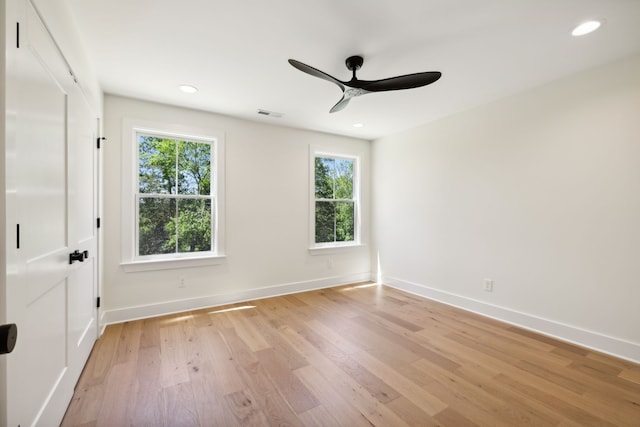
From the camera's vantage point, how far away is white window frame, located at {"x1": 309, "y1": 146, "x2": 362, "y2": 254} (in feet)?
14.1

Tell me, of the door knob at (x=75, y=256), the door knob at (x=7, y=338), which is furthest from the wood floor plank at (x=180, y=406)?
the door knob at (x=7, y=338)

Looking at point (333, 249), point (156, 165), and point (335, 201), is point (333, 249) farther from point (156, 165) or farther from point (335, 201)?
point (156, 165)

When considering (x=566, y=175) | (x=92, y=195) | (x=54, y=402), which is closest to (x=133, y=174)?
(x=92, y=195)

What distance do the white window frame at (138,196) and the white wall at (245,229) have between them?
0.22ft

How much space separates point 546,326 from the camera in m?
2.76

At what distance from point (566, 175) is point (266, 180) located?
11.0ft

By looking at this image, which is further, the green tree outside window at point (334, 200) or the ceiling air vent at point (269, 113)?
the green tree outside window at point (334, 200)

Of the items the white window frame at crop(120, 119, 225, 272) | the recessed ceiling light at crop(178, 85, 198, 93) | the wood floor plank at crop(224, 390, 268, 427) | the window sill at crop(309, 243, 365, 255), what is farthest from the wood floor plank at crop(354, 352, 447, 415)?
the recessed ceiling light at crop(178, 85, 198, 93)

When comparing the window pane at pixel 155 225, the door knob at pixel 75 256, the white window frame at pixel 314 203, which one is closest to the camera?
the door knob at pixel 75 256

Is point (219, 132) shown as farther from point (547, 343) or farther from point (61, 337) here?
point (547, 343)

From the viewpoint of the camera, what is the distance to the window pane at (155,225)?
10.6 feet

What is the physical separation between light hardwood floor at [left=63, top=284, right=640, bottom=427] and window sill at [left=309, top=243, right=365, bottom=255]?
4.33 ft

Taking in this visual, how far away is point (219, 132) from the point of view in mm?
3582

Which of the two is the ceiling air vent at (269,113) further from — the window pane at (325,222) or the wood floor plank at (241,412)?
the wood floor plank at (241,412)
